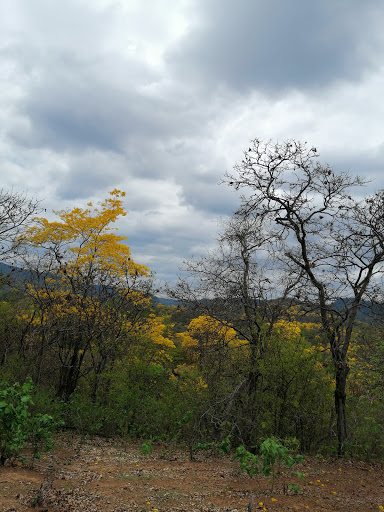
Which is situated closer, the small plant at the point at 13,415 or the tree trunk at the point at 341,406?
the small plant at the point at 13,415

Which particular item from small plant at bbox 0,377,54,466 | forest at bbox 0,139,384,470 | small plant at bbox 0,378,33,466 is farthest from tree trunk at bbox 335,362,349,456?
small plant at bbox 0,378,33,466

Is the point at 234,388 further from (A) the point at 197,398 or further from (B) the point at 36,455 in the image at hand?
(B) the point at 36,455

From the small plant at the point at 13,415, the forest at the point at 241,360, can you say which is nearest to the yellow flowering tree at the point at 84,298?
the forest at the point at 241,360

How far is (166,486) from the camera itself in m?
4.90

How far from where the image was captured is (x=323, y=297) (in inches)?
296

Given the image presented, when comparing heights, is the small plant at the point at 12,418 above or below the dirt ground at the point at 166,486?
above

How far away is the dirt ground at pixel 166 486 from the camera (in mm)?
4156

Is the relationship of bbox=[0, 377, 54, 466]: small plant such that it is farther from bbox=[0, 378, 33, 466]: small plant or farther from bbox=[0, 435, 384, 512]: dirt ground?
bbox=[0, 435, 384, 512]: dirt ground

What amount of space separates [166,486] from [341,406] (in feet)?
13.3

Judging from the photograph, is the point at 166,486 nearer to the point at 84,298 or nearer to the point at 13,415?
the point at 13,415

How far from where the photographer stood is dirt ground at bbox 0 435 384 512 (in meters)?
4.16

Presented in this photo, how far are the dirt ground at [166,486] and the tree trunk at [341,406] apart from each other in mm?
375

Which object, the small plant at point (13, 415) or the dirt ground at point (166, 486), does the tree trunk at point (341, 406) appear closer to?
the dirt ground at point (166, 486)

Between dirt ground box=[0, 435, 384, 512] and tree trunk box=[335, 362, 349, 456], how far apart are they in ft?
1.23
